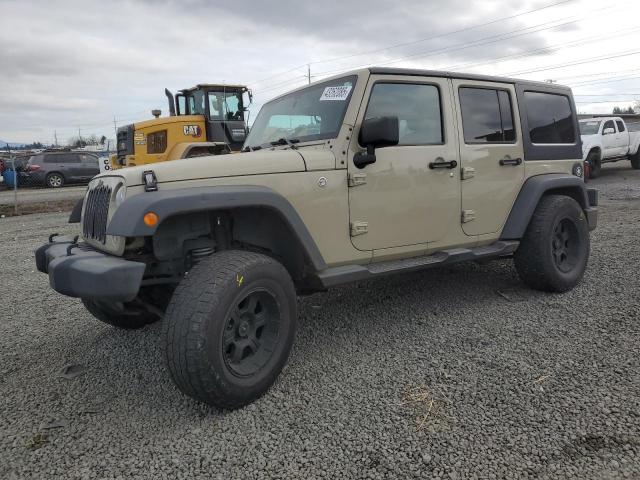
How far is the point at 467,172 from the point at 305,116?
1.38 metres

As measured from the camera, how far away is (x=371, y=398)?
2785 mm

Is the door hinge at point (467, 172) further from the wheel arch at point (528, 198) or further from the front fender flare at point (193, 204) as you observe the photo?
the front fender flare at point (193, 204)

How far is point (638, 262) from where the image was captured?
17.4ft

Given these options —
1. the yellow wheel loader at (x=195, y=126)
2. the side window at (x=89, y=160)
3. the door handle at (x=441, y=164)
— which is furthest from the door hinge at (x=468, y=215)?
the side window at (x=89, y=160)

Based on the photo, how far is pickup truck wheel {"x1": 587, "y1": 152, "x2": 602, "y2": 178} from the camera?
49.2 ft

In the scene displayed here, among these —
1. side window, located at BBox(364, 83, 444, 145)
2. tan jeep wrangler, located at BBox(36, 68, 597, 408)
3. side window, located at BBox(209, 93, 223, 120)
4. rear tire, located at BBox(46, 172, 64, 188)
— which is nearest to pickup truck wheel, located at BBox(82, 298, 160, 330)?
tan jeep wrangler, located at BBox(36, 68, 597, 408)

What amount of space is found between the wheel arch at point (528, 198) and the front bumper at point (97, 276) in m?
3.15

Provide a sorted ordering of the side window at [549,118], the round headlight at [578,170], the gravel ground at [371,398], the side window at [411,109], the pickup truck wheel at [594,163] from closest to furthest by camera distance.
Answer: the gravel ground at [371,398] < the side window at [411,109] < the side window at [549,118] < the round headlight at [578,170] < the pickup truck wheel at [594,163]

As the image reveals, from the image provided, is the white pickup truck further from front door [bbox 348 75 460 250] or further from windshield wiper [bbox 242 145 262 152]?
windshield wiper [bbox 242 145 262 152]

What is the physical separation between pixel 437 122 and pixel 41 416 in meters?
3.36

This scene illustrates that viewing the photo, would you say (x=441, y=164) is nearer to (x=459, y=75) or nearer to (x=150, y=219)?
(x=459, y=75)

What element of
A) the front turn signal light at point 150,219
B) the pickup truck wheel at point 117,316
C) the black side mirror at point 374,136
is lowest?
the pickup truck wheel at point 117,316

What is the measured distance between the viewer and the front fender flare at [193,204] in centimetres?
246

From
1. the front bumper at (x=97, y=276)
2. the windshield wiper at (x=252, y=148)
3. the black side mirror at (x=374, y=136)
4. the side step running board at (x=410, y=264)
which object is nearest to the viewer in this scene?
the front bumper at (x=97, y=276)
